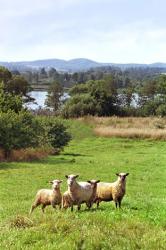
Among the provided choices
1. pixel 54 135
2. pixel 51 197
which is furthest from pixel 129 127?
pixel 51 197

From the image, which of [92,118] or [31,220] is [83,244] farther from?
[92,118]

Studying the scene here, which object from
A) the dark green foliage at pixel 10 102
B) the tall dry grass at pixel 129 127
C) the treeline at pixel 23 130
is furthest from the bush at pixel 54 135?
the tall dry grass at pixel 129 127

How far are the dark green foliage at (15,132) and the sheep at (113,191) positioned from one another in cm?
2805

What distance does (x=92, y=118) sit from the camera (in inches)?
A: 3157

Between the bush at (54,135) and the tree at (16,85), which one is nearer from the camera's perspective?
the bush at (54,135)

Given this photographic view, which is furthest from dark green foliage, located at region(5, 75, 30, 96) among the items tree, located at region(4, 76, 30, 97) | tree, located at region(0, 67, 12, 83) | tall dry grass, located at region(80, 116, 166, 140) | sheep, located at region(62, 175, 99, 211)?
sheep, located at region(62, 175, 99, 211)

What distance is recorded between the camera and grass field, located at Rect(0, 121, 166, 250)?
41.4ft

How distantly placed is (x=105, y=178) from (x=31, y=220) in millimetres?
19492

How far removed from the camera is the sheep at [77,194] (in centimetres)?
1714

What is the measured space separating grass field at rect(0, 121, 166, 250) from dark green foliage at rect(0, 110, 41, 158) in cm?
500

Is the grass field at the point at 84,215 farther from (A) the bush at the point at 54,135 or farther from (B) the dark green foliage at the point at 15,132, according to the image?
(A) the bush at the point at 54,135

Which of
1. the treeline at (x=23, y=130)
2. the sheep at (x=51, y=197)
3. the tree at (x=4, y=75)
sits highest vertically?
the tree at (x=4, y=75)

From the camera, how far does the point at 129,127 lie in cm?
7162

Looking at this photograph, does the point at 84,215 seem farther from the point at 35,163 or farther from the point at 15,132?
the point at 15,132
